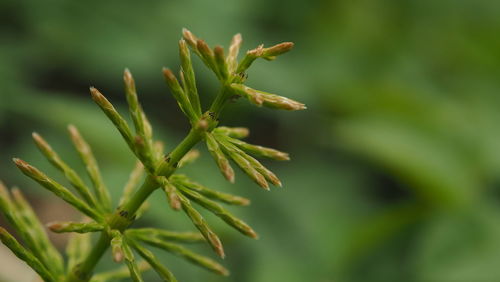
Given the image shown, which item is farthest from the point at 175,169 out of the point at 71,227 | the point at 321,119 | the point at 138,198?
the point at 321,119

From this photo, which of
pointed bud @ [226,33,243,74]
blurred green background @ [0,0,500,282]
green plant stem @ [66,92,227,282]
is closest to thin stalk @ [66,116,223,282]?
green plant stem @ [66,92,227,282]

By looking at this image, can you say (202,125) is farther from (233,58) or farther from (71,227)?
(71,227)

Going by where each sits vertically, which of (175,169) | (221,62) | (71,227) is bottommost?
Result: (71,227)

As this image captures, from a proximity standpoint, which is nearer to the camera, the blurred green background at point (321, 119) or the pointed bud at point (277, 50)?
the pointed bud at point (277, 50)

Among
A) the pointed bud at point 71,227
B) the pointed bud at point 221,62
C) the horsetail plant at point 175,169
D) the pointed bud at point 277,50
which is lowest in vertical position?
the pointed bud at point 71,227

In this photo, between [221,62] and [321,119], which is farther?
[321,119]

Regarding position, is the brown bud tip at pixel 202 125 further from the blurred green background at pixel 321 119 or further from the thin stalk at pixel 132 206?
the blurred green background at pixel 321 119

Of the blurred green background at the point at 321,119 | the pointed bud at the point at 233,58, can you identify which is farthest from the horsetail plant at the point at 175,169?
the blurred green background at the point at 321,119
